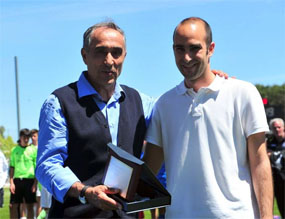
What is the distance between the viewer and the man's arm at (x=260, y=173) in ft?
11.0

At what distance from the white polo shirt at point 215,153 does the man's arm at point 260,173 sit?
0.04 meters

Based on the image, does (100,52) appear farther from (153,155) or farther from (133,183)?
(133,183)

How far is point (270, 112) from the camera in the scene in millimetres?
18781

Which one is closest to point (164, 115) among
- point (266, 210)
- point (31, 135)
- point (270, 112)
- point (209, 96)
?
point (209, 96)

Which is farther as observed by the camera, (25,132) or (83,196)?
(25,132)

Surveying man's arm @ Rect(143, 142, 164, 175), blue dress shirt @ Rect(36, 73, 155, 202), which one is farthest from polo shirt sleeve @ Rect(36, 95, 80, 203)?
man's arm @ Rect(143, 142, 164, 175)

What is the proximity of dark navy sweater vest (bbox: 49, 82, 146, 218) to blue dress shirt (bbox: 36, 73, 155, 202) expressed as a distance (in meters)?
0.03

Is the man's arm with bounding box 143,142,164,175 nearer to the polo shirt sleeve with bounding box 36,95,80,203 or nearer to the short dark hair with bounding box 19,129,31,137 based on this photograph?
the polo shirt sleeve with bounding box 36,95,80,203

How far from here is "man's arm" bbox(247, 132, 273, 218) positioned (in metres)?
3.34

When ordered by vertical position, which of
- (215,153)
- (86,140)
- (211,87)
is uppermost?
(211,87)

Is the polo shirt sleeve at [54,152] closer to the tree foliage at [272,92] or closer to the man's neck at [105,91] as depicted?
the man's neck at [105,91]

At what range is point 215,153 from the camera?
335 centimetres

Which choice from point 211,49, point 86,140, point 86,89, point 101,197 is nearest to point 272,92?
point 211,49

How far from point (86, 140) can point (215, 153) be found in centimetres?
74
